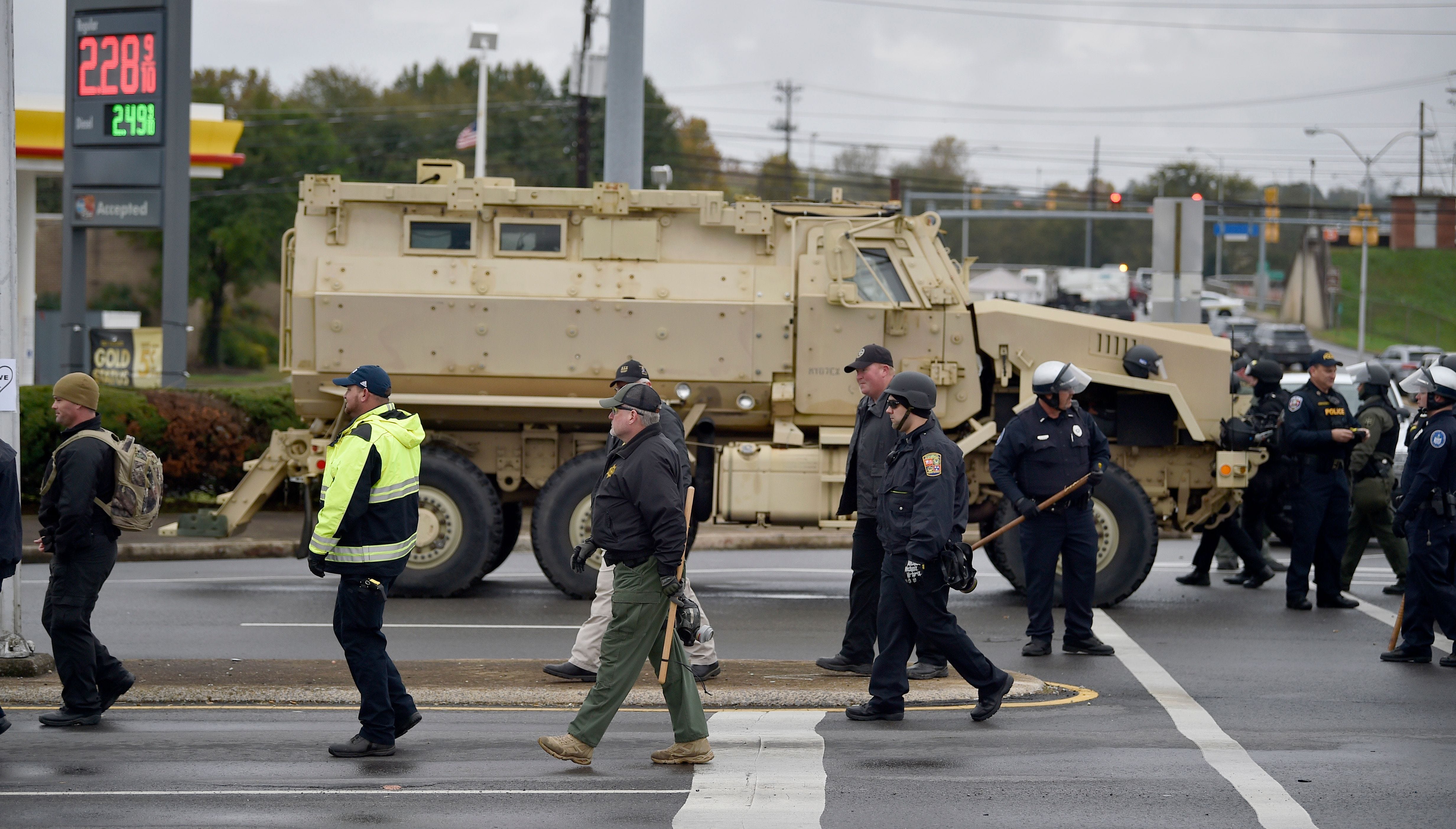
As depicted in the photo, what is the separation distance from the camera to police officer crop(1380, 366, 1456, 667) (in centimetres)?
961

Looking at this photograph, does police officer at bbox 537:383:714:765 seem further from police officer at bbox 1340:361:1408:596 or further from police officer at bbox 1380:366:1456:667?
police officer at bbox 1340:361:1408:596

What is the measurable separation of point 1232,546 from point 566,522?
19.1ft

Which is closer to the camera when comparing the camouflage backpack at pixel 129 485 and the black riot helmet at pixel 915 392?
the camouflage backpack at pixel 129 485

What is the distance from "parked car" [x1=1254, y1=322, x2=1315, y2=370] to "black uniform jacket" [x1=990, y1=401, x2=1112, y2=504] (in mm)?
38241

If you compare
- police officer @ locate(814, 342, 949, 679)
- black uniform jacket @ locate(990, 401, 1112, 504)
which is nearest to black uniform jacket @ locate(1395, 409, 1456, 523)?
black uniform jacket @ locate(990, 401, 1112, 504)

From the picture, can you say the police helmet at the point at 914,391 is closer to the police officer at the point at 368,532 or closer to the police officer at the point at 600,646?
the police officer at the point at 600,646

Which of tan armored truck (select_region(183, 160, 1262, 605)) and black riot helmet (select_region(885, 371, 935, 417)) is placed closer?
black riot helmet (select_region(885, 371, 935, 417))

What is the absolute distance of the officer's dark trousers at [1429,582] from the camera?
9609 mm

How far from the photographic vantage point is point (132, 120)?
→ 63.0 ft

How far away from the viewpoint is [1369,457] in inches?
468

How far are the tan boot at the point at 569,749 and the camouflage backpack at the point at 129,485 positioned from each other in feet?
7.69

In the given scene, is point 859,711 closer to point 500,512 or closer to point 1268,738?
point 1268,738

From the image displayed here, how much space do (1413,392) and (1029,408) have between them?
8.25ft

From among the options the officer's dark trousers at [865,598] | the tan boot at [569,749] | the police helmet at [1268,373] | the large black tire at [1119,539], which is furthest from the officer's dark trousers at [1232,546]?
the tan boot at [569,749]
